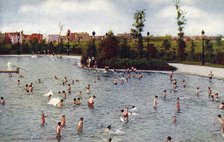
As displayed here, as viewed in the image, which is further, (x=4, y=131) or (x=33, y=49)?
(x=33, y=49)

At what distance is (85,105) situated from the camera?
42.2 meters

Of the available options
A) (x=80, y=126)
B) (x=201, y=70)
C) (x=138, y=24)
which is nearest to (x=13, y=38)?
(x=138, y=24)

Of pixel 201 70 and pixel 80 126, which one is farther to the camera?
pixel 201 70

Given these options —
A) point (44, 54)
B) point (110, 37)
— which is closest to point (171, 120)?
point (110, 37)

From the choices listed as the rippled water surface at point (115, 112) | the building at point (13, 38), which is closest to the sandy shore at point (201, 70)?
the rippled water surface at point (115, 112)

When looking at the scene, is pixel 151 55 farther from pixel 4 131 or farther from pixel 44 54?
pixel 4 131

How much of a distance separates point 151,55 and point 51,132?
207 ft

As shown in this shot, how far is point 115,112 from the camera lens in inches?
1531

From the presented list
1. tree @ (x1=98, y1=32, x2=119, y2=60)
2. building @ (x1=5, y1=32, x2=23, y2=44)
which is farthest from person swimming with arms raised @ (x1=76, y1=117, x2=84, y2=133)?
building @ (x1=5, y1=32, x2=23, y2=44)

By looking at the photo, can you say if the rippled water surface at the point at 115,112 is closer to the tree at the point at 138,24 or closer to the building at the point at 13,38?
the tree at the point at 138,24

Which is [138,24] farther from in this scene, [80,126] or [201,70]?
[80,126]

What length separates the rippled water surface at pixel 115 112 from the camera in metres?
30.3

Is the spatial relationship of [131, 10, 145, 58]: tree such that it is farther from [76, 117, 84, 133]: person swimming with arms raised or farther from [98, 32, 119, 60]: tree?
[76, 117, 84, 133]: person swimming with arms raised

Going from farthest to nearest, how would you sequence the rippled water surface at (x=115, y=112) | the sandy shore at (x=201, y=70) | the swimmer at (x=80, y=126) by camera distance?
the sandy shore at (x=201, y=70) < the swimmer at (x=80, y=126) < the rippled water surface at (x=115, y=112)
